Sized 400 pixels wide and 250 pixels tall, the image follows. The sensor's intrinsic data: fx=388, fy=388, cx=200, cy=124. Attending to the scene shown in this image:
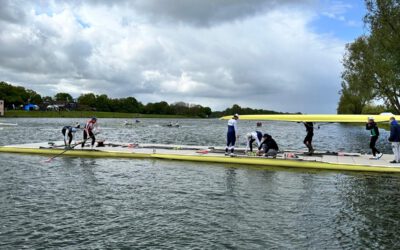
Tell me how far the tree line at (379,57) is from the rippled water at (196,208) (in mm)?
25746

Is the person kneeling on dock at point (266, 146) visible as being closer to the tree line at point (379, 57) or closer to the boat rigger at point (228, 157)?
the boat rigger at point (228, 157)

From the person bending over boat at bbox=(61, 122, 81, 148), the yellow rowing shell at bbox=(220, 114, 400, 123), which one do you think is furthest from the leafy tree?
the person bending over boat at bbox=(61, 122, 81, 148)

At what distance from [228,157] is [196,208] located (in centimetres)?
987

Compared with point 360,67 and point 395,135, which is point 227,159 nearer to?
point 395,135

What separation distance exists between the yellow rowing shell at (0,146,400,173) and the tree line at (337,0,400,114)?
22.1m

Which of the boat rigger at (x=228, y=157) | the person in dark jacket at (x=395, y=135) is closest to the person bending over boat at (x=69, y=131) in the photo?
the boat rigger at (x=228, y=157)

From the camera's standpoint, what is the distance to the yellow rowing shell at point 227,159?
69.4 ft

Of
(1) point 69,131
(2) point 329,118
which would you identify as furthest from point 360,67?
(1) point 69,131

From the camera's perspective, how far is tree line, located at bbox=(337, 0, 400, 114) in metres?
40.8

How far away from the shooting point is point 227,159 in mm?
23625

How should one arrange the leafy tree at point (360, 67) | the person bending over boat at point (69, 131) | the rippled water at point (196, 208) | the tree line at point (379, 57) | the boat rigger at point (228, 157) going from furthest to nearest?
the leafy tree at point (360, 67), the tree line at point (379, 57), the person bending over boat at point (69, 131), the boat rigger at point (228, 157), the rippled water at point (196, 208)

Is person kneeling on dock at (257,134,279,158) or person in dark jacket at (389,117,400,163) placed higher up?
person in dark jacket at (389,117,400,163)

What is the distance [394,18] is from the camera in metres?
40.6

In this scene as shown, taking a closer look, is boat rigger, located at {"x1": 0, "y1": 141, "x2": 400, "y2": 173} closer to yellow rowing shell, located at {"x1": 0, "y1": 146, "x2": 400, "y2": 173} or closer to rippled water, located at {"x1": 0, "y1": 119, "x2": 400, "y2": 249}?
yellow rowing shell, located at {"x1": 0, "y1": 146, "x2": 400, "y2": 173}
